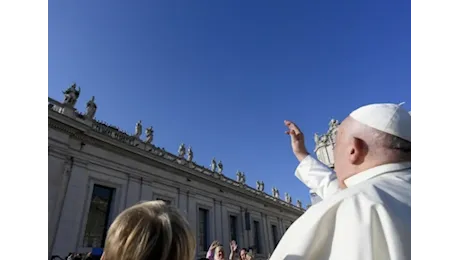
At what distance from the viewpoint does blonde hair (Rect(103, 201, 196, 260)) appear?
1335 millimetres

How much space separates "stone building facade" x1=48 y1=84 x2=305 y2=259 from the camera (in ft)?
39.1

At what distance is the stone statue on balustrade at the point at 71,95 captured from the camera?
1315cm

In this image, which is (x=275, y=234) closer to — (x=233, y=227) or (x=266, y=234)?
(x=266, y=234)

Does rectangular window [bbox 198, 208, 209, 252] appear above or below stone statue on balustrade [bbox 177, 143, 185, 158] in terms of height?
below

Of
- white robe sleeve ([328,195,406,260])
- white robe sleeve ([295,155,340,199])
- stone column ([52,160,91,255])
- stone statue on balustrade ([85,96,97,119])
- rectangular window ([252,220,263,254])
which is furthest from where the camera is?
rectangular window ([252,220,263,254])

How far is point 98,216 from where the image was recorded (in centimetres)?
1352

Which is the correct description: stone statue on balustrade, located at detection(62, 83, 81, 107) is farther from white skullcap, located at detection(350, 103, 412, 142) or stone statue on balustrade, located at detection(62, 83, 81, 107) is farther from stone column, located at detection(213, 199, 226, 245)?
white skullcap, located at detection(350, 103, 412, 142)

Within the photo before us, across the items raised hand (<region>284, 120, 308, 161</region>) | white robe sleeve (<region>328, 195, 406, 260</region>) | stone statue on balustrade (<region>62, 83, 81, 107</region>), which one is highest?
stone statue on balustrade (<region>62, 83, 81, 107</region>)

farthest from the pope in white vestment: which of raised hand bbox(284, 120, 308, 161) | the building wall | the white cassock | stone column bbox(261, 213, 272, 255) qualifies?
stone column bbox(261, 213, 272, 255)

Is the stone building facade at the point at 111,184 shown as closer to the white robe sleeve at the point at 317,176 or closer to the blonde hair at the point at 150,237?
the white robe sleeve at the point at 317,176

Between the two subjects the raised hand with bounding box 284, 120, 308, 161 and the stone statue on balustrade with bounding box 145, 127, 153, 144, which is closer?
the raised hand with bounding box 284, 120, 308, 161

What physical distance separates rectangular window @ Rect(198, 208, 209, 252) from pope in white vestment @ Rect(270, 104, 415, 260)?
728 inches

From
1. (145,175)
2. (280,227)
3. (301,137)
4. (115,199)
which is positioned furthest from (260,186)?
(301,137)

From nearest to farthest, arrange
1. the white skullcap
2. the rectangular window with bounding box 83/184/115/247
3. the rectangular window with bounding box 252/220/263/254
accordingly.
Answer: the white skullcap < the rectangular window with bounding box 83/184/115/247 < the rectangular window with bounding box 252/220/263/254
